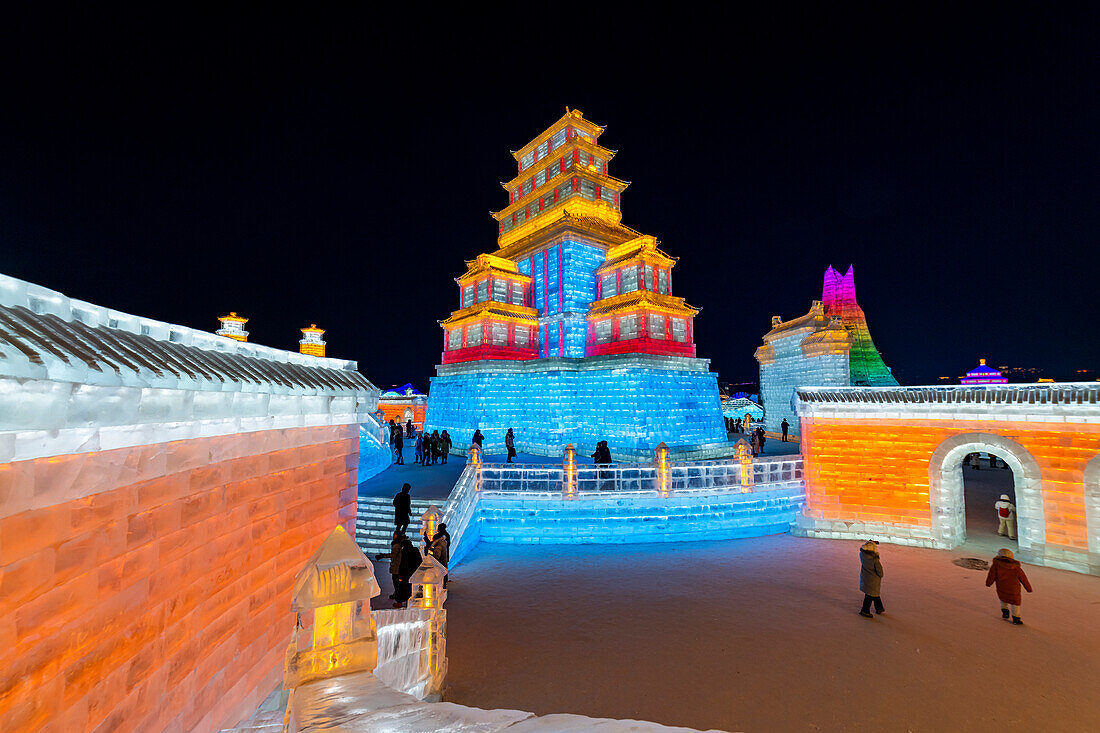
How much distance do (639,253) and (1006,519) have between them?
51.8 ft

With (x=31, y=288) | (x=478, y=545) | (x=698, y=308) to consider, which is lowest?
(x=478, y=545)

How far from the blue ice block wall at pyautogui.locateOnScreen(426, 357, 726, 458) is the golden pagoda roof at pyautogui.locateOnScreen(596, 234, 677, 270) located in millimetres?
5257

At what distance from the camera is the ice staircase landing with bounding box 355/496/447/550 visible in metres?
11.2

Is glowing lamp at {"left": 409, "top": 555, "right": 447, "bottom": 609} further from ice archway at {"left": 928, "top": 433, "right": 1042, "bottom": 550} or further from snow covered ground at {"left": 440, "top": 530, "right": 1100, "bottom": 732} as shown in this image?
ice archway at {"left": 928, "top": 433, "right": 1042, "bottom": 550}

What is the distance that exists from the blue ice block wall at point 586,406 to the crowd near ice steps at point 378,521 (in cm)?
936

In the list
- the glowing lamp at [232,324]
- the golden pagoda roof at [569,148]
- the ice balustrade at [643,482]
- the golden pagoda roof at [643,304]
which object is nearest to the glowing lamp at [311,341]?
the glowing lamp at [232,324]

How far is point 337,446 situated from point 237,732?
3.40m

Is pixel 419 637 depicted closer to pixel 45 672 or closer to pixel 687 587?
pixel 45 672

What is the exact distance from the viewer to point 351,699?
7.84 ft

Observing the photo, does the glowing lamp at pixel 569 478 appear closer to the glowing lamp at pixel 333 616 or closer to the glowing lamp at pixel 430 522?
the glowing lamp at pixel 430 522

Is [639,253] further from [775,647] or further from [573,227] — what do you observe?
[775,647]

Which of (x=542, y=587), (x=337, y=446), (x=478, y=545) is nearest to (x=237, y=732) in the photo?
(x=337, y=446)

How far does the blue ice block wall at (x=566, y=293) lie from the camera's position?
23.4 metres

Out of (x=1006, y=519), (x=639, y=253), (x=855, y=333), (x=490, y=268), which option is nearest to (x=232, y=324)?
(x=490, y=268)
